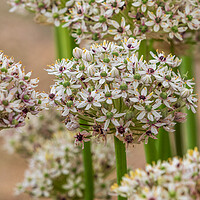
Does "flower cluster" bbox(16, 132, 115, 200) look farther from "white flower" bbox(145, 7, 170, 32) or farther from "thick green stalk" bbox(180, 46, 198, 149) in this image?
"white flower" bbox(145, 7, 170, 32)

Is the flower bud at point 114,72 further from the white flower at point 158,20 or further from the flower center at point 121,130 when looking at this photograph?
the white flower at point 158,20

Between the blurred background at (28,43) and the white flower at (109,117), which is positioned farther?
the blurred background at (28,43)

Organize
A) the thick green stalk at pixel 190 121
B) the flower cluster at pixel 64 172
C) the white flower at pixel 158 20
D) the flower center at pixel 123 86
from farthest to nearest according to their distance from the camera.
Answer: the thick green stalk at pixel 190 121 < the flower cluster at pixel 64 172 < the white flower at pixel 158 20 < the flower center at pixel 123 86

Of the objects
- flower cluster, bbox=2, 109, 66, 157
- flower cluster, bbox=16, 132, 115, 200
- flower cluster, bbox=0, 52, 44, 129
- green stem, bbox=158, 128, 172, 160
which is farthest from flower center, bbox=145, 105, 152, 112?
flower cluster, bbox=2, 109, 66, 157

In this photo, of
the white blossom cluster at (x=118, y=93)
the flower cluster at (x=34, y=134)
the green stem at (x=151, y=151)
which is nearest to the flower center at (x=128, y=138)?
the white blossom cluster at (x=118, y=93)

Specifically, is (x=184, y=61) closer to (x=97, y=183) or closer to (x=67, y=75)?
(x=97, y=183)
